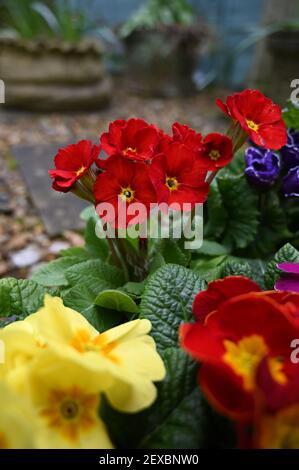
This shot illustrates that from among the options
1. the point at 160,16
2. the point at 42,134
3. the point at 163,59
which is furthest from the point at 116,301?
the point at 160,16

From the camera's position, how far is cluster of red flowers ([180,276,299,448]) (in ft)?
1.69

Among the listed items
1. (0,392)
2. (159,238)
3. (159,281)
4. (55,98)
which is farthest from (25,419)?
(55,98)

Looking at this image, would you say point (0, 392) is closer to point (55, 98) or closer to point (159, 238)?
point (159, 238)

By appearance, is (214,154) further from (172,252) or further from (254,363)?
(254,363)

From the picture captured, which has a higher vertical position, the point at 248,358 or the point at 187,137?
the point at 187,137

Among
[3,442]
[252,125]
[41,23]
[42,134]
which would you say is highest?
[41,23]

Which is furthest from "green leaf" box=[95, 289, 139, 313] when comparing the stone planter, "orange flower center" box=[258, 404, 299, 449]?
the stone planter

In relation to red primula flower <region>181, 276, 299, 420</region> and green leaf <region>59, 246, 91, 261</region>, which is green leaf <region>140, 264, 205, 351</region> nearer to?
red primula flower <region>181, 276, 299, 420</region>

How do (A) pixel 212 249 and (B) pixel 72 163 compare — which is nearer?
(B) pixel 72 163

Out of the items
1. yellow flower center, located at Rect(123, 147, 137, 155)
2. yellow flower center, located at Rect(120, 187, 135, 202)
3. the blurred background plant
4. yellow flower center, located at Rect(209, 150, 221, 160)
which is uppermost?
the blurred background plant

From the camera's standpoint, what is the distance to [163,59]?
4.81 meters

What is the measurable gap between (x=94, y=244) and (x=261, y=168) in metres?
0.40

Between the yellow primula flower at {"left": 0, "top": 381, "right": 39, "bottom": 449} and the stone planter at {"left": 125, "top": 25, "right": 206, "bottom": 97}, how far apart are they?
4.54 m
